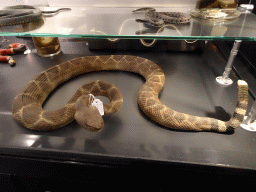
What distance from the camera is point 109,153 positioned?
93 cm

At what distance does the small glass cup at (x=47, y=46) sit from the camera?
178cm

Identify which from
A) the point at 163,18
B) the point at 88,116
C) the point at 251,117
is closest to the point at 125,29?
the point at 163,18

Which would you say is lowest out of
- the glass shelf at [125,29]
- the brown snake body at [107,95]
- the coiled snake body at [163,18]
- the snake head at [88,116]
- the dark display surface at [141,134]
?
the dark display surface at [141,134]

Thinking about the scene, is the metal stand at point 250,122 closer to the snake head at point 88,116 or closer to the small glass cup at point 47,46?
the snake head at point 88,116

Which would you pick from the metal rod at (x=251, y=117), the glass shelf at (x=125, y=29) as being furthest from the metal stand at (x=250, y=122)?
the glass shelf at (x=125, y=29)

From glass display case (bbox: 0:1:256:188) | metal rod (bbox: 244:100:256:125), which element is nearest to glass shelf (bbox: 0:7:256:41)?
glass display case (bbox: 0:1:256:188)

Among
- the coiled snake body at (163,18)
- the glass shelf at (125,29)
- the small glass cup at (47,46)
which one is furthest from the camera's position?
the small glass cup at (47,46)

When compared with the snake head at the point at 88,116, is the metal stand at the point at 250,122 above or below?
below

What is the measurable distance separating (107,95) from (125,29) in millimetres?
523

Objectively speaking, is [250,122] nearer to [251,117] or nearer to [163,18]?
[251,117]

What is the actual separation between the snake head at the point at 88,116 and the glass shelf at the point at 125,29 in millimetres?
380

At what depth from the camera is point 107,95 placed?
50.8 inches

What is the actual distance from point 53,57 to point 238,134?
176 cm

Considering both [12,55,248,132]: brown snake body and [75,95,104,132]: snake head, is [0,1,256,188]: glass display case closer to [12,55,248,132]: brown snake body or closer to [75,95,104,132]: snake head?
[12,55,248,132]: brown snake body
